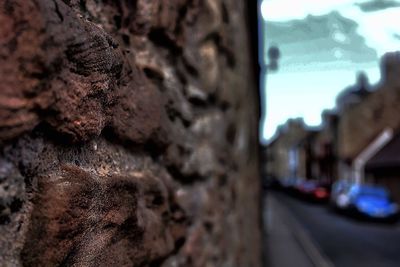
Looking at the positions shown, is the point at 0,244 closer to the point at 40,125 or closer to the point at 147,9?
the point at 40,125

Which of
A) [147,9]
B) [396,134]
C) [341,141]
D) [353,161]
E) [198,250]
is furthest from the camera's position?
[341,141]

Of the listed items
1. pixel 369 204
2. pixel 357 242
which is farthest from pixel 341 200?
pixel 357 242

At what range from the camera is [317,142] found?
205ft

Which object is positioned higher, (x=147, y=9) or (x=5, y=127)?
(x=147, y=9)

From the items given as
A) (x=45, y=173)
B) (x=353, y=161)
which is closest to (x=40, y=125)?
(x=45, y=173)

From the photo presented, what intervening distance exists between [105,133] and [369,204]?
23.9 meters

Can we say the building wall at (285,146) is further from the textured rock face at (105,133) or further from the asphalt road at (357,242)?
the textured rock face at (105,133)

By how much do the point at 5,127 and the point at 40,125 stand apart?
11 centimetres

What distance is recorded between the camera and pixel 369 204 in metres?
23.8

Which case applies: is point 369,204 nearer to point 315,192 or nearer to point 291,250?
point 291,250

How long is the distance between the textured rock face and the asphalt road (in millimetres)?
10033

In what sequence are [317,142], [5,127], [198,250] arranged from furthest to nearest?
[317,142] → [198,250] → [5,127]

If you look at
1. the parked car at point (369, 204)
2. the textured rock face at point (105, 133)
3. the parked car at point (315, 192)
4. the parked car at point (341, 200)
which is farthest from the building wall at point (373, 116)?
the textured rock face at point (105, 133)

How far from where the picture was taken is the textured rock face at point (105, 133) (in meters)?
0.74
